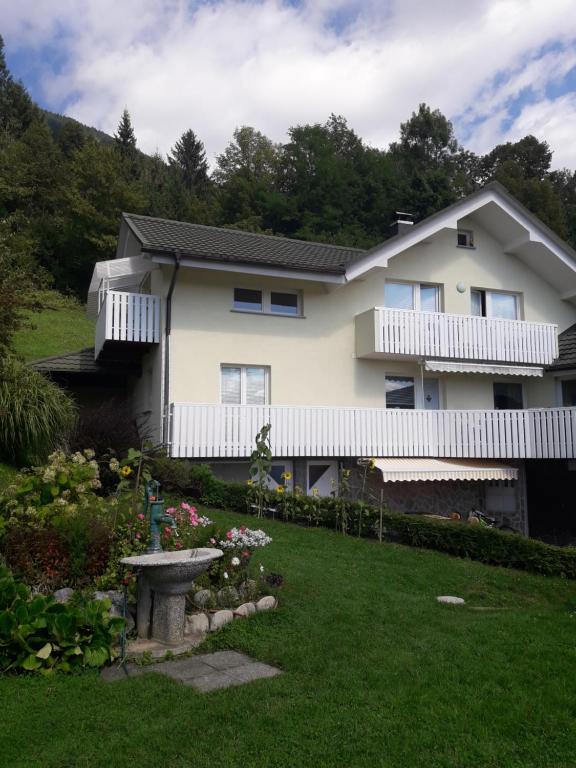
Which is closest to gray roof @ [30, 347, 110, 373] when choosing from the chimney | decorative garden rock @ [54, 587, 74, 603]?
the chimney

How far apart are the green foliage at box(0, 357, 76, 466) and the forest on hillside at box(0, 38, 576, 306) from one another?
2069cm

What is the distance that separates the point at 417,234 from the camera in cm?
1978

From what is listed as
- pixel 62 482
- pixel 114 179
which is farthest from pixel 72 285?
pixel 62 482

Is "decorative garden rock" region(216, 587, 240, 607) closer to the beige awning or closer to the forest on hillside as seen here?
the beige awning

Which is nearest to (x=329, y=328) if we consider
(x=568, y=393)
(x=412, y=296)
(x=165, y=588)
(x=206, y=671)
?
(x=412, y=296)

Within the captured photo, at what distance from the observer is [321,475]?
63.5 ft

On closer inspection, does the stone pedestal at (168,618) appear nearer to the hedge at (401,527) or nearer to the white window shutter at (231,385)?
the hedge at (401,527)

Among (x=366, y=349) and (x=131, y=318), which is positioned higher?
(x=131, y=318)

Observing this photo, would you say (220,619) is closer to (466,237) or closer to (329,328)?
(329,328)

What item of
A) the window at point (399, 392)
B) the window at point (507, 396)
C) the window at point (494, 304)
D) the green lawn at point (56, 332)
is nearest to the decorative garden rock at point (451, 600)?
the window at point (399, 392)

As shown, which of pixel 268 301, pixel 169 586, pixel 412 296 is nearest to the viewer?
pixel 169 586

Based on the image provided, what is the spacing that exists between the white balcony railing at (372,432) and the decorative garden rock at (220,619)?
29.8 ft

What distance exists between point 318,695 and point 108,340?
14105 millimetres

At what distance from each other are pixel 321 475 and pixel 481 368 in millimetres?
6104
